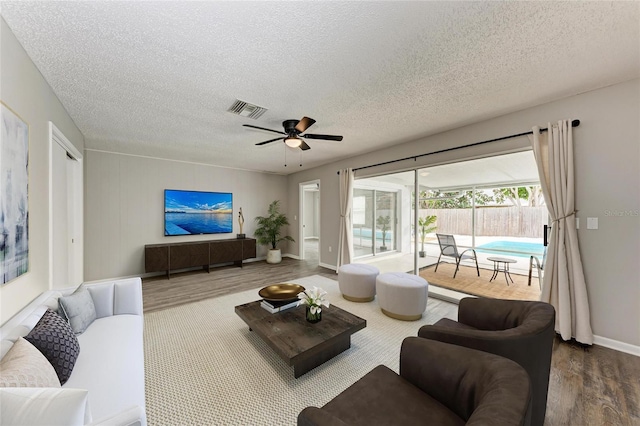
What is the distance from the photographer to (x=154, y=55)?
6.23 feet

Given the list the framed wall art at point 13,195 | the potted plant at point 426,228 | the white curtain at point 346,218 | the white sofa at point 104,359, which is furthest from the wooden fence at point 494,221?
the framed wall art at point 13,195

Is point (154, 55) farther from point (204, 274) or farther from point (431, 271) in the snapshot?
point (431, 271)

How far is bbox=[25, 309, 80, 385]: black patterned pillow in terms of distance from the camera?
1.29m

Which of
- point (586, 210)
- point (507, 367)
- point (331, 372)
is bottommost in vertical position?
point (331, 372)

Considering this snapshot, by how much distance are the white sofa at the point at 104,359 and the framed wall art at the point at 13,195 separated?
33cm

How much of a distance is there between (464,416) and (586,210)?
2.78 metres

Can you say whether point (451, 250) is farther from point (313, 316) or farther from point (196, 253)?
point (196, 253)

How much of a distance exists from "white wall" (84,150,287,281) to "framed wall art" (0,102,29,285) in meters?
3.52

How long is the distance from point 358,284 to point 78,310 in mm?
2997

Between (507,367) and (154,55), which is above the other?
(154,55)

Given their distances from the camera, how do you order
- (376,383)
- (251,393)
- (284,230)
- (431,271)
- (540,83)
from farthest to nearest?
(284,230)
(431,271)
(540,83)
(251,393)
(376,383)

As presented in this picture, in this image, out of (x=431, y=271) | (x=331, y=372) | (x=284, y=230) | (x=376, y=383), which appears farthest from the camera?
(x=284, y=230)

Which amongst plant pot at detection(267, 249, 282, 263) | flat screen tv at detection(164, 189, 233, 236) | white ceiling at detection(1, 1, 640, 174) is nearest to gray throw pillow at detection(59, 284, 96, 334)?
white ceiling at detection(1, 1, 640, 174)

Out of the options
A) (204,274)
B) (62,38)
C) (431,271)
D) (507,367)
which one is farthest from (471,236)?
(62,38)
